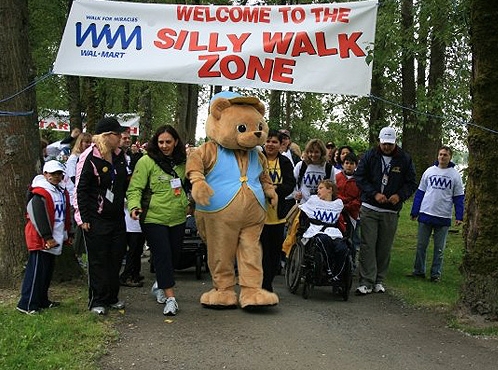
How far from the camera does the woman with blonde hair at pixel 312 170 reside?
27.0 ft

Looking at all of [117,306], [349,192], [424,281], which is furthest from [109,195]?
[424,281]

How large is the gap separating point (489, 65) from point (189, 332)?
3.77 meters

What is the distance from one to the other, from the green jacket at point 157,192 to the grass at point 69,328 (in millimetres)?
1098

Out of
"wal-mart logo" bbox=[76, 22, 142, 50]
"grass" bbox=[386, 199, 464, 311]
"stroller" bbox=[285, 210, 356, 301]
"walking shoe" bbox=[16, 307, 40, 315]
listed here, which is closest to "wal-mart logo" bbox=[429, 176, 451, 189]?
"grass" bbox=[386, 199, 464, 311]

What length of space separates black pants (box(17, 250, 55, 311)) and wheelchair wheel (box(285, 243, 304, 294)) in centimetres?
281

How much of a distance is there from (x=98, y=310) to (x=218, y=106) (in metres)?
2.45

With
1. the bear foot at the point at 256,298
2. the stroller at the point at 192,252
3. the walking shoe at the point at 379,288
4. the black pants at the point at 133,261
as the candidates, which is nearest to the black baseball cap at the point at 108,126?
the black pants at the point at 133,261

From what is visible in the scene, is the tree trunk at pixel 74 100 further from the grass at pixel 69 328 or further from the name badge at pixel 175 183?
the name badge at pixel 175 183

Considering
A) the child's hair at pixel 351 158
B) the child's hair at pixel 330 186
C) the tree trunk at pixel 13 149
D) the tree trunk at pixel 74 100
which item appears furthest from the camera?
the tree trunk at pixel 74 100

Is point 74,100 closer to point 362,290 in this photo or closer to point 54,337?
point 362,290

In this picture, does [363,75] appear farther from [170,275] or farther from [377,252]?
[170,275]

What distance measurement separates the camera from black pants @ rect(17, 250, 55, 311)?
5.91 meters

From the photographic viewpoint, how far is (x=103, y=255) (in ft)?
19.8

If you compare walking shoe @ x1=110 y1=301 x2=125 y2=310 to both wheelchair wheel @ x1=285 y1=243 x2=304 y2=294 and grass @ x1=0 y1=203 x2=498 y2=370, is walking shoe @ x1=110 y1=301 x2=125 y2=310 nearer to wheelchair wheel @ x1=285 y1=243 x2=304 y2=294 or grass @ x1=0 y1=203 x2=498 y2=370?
grass @ x1=0 y1=203 x2=498 y2=370
